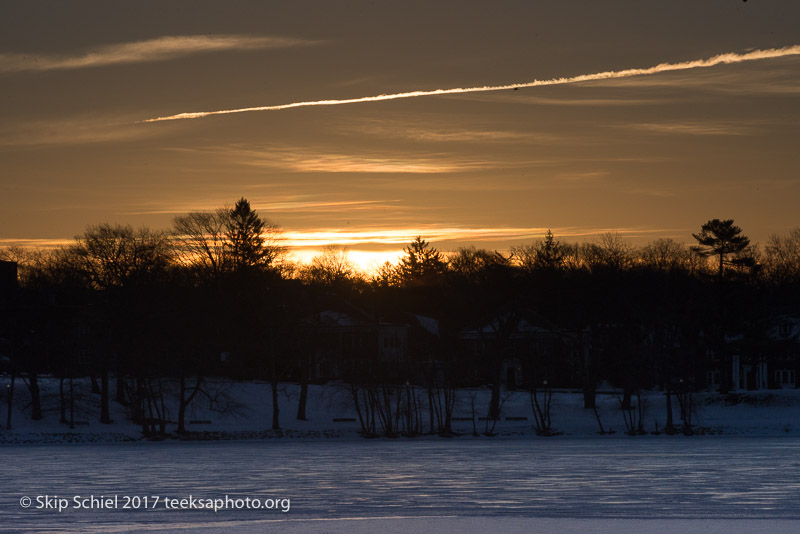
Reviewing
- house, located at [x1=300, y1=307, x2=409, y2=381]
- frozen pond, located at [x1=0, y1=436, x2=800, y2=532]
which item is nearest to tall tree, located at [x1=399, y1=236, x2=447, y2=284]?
house, located at [x1=300, y1=307, x2=409, y2=381]

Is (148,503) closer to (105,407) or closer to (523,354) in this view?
(105,407)

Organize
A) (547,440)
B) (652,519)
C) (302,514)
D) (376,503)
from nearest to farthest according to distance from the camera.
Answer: (652,519) → (302,514) → (376,503) → (547,440)

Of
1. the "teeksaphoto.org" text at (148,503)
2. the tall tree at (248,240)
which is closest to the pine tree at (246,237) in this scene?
the tall tree at (248,240)

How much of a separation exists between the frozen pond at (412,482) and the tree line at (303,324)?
2148cm

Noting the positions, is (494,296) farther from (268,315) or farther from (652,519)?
(652,519)

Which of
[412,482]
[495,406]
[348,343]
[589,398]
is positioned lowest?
[495,406]

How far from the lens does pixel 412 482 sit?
117 feet

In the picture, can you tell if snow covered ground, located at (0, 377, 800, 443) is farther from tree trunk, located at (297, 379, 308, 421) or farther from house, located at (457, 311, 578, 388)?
house, located at (457, 311, 578, 388)

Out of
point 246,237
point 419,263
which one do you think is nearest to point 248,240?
point 246,237

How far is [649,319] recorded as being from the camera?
92.9 meters

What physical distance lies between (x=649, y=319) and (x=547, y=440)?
28186 mm

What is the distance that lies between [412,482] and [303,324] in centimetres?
5763

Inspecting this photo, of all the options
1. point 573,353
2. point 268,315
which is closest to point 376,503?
point 268,315

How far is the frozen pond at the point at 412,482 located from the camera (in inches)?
1023
